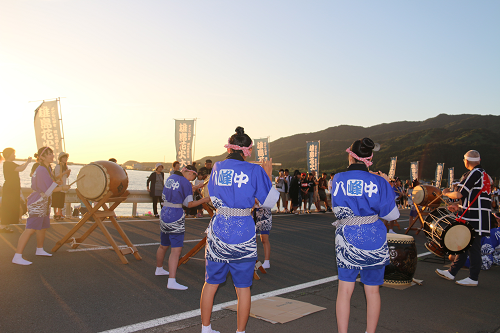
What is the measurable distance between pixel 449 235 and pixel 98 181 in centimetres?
618

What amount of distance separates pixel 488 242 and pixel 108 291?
7036 millimetres

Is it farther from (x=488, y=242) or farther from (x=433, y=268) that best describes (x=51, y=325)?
(x=488, y=242)

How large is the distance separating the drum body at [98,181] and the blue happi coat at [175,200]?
180cm

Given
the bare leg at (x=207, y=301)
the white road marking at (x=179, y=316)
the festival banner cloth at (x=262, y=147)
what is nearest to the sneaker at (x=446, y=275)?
→ the white road marking at (x=179, y=316)

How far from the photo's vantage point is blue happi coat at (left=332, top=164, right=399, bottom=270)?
3068 mm

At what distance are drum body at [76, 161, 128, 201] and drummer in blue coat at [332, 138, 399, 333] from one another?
460 centimetres

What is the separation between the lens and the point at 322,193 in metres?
18.3

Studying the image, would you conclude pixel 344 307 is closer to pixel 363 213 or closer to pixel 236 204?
pixel 363 213

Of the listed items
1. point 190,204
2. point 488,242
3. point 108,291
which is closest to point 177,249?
point 190,204

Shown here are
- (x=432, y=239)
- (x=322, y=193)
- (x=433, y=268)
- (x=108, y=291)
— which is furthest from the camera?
(x=322, y=193)

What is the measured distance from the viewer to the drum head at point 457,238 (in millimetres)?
5445

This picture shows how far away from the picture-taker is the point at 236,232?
9.82 ft

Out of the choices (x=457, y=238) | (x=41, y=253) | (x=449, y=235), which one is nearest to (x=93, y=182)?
(x=41, y=253)

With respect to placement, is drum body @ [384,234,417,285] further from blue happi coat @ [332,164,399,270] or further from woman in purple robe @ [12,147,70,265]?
woman in purple robe @ [12,147,70,265]
